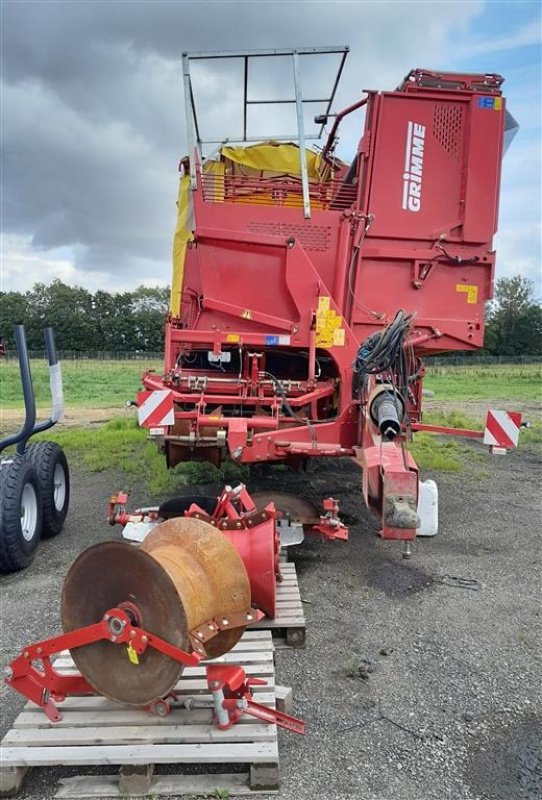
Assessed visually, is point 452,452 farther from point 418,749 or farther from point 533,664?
point 418,749

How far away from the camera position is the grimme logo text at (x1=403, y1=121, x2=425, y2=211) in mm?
5238

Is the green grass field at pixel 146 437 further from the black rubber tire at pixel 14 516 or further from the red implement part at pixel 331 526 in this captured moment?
the red implement part at pixel 331 526

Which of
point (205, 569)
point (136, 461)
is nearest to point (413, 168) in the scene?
point (205, 569)

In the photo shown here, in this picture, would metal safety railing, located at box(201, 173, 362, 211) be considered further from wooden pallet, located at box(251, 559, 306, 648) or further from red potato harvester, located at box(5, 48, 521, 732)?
wooden pallet, located at box(251, 559, 306, 648)

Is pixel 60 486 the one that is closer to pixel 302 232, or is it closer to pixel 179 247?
pixel 179 247

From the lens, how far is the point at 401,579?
4.43m

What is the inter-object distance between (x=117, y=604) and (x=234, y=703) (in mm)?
654

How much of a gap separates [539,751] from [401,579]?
74.2 inches

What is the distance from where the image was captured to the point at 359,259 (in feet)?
17.4

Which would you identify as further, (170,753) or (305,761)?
(305,761)

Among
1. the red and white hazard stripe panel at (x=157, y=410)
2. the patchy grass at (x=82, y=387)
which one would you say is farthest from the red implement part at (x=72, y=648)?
the patchy grass at (x=82, y=387)

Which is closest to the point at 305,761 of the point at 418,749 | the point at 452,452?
the point at 418,749

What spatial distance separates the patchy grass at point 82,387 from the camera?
1884cm

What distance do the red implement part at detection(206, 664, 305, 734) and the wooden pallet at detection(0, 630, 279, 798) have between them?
0.03 meters
